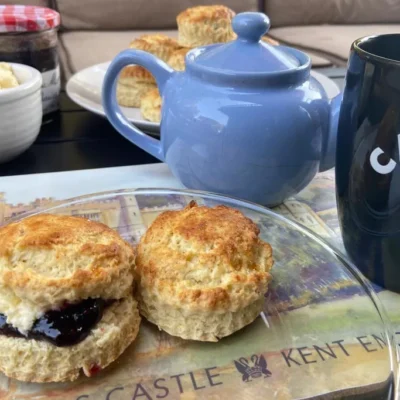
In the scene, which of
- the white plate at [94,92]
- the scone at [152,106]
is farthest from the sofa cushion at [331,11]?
the scone at [152,106]

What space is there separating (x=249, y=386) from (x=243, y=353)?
0.12ft

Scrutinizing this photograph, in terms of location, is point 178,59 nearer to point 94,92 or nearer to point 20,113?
point 94,92

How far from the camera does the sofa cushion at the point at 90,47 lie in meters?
1.72

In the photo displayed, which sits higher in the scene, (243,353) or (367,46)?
(367,46)

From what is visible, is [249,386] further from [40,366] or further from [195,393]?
[40,366]

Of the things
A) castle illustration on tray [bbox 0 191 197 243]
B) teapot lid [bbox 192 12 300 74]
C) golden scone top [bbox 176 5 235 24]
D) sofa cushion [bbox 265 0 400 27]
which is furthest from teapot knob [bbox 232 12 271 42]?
sofa cushion [bbox 265 0 400 27]

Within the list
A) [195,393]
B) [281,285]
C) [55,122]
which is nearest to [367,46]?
[281,285]

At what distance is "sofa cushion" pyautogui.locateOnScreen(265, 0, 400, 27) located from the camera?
2391 millimetres

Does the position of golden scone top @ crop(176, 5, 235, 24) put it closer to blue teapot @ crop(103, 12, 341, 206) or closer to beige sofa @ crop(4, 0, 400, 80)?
blue teapot @ crop(103, 12, 341, 206)

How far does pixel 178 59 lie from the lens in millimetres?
971

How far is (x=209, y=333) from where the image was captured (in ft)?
1.53

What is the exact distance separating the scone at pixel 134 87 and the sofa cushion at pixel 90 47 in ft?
2.17

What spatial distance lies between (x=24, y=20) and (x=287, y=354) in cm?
67

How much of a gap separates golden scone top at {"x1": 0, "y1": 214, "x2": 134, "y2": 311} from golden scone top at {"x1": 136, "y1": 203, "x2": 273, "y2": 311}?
0.03 meters
